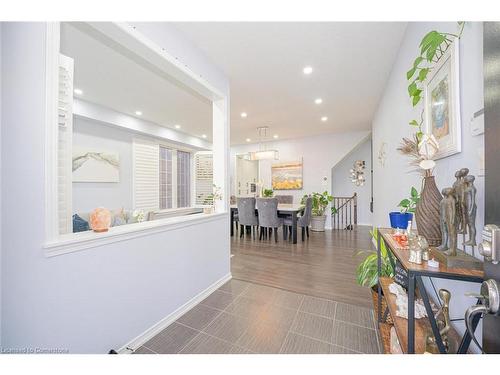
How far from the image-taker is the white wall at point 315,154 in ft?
19.8

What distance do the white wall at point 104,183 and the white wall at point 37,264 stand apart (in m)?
3.18

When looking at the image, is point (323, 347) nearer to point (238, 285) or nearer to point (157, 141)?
point (238, 285)

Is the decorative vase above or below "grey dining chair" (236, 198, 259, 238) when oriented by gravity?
above

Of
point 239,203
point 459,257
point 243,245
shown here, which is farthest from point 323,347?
point 239,203

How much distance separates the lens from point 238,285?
8.28 feet

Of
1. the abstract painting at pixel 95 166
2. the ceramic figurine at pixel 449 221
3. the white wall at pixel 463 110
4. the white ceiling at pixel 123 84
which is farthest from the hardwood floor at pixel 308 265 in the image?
the abstract painting at pixel 95 166

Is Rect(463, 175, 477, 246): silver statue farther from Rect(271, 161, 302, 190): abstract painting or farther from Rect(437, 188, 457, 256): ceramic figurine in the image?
Rect(271, 161, 302, 190): abstract painting

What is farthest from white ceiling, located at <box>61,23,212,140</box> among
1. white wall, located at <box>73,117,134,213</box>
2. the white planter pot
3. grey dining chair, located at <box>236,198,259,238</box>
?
the white planter pot

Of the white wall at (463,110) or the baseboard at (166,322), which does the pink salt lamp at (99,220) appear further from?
the white wall at (463,110)

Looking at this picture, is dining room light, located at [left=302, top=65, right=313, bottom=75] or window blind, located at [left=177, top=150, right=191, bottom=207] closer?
dining room light, located at [left=302, top=65, right=313, bottom=75]

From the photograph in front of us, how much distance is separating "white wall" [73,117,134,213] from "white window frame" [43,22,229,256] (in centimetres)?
285

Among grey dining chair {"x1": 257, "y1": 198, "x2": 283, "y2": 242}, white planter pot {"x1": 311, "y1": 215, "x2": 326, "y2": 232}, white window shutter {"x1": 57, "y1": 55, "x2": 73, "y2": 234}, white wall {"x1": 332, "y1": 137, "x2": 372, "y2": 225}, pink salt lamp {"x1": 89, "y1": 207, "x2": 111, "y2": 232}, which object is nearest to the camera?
white window shutter {"x1": 57, "y1": 55, "x2": 73, "y2": 234}

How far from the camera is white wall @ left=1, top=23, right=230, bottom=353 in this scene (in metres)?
0.98
